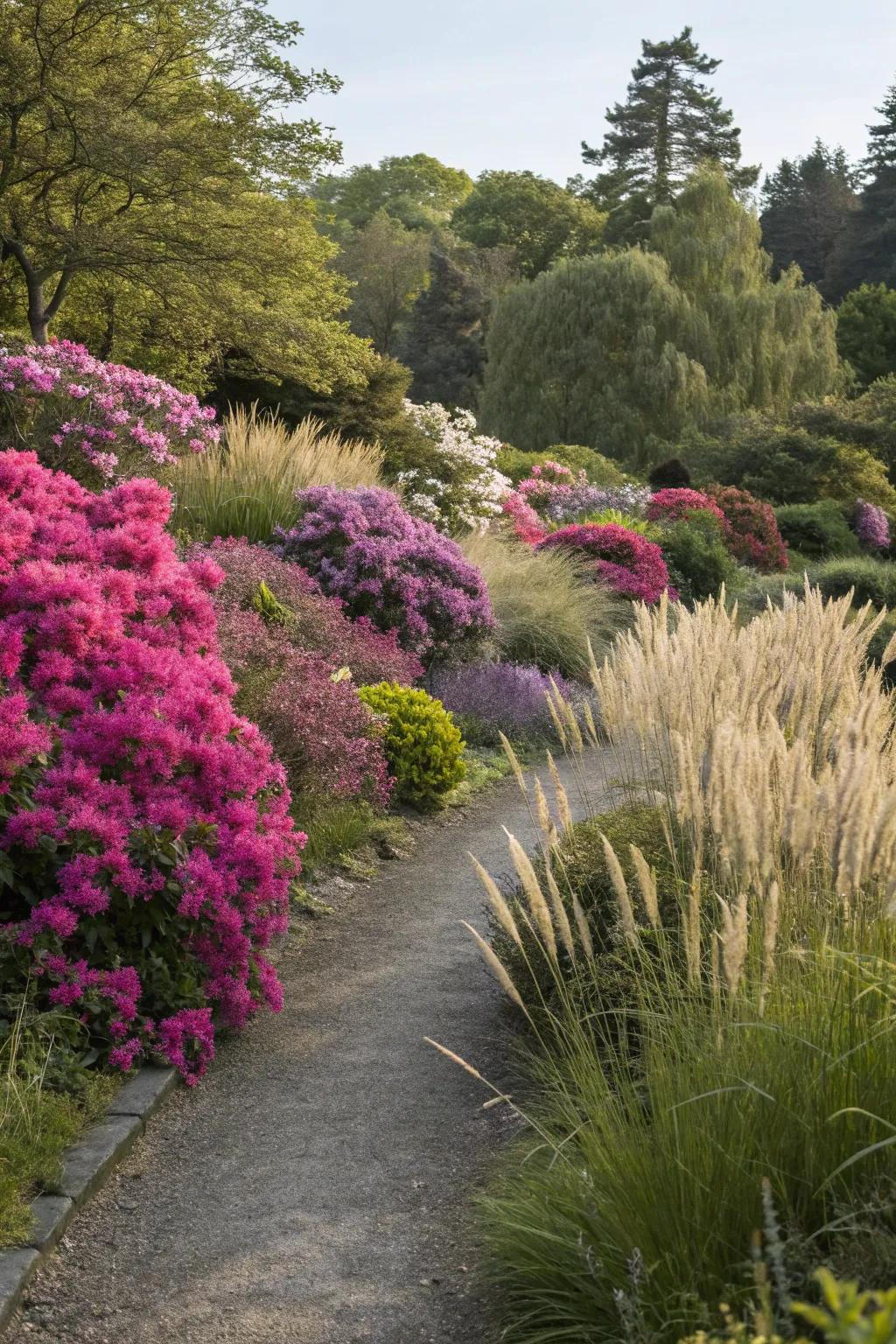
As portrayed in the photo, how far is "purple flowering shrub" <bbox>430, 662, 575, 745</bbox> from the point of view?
→ 9.38 metres

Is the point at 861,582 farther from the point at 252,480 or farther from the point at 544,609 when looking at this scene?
the point at 252,480

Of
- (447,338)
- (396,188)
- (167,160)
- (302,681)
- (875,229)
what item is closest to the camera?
(302,681)

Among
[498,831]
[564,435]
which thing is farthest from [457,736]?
[564,435]

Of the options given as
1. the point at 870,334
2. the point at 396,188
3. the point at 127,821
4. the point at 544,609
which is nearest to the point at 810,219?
the point at 870,334

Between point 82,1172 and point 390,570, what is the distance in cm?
635

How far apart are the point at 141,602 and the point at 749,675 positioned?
8.55 ft

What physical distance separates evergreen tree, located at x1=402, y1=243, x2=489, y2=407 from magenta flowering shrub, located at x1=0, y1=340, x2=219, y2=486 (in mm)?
30574

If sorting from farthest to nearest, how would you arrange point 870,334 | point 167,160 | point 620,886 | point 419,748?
point 870,334 < point 167,160 < point 419,748 < point 620,886

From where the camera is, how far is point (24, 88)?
14141 millimetres

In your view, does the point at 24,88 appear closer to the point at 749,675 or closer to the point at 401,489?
the point at 401,489

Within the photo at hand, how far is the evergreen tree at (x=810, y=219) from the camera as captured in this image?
51.5 m

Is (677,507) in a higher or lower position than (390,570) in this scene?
higher

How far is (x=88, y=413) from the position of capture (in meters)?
9.71

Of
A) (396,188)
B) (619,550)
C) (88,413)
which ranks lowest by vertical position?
(619,550)
